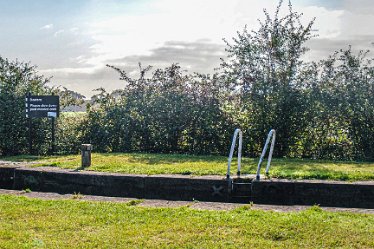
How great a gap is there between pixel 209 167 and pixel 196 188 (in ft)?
5.27

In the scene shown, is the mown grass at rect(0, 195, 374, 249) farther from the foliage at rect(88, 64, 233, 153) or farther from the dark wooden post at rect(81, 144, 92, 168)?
the foliage at rect(88, 64, 233, 153)

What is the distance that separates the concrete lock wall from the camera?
23.8ft

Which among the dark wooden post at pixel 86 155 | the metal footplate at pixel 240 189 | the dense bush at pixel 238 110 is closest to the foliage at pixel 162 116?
the dense bush at pixel 238 110

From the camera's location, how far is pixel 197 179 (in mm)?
7703

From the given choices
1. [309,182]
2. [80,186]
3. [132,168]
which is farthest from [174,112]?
[309,182]

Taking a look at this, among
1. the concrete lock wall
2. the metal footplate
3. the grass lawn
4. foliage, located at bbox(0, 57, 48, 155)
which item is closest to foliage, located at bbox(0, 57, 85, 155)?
foliage, located at bbox(0, 57, 48, 155)

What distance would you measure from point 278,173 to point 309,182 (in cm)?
80

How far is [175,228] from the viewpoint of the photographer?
5.34 meters

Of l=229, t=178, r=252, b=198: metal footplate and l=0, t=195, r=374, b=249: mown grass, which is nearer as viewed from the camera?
l=0, t=195, r=374, b=249: mown grass

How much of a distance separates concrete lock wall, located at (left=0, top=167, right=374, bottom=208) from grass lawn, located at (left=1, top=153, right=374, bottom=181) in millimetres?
503

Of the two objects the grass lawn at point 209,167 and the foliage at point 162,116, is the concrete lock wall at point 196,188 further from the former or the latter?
the foliage at point 162,116

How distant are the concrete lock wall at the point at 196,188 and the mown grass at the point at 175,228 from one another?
117 cm

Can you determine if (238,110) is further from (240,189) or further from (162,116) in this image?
(240,189)

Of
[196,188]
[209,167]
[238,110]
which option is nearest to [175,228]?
[196,188]
